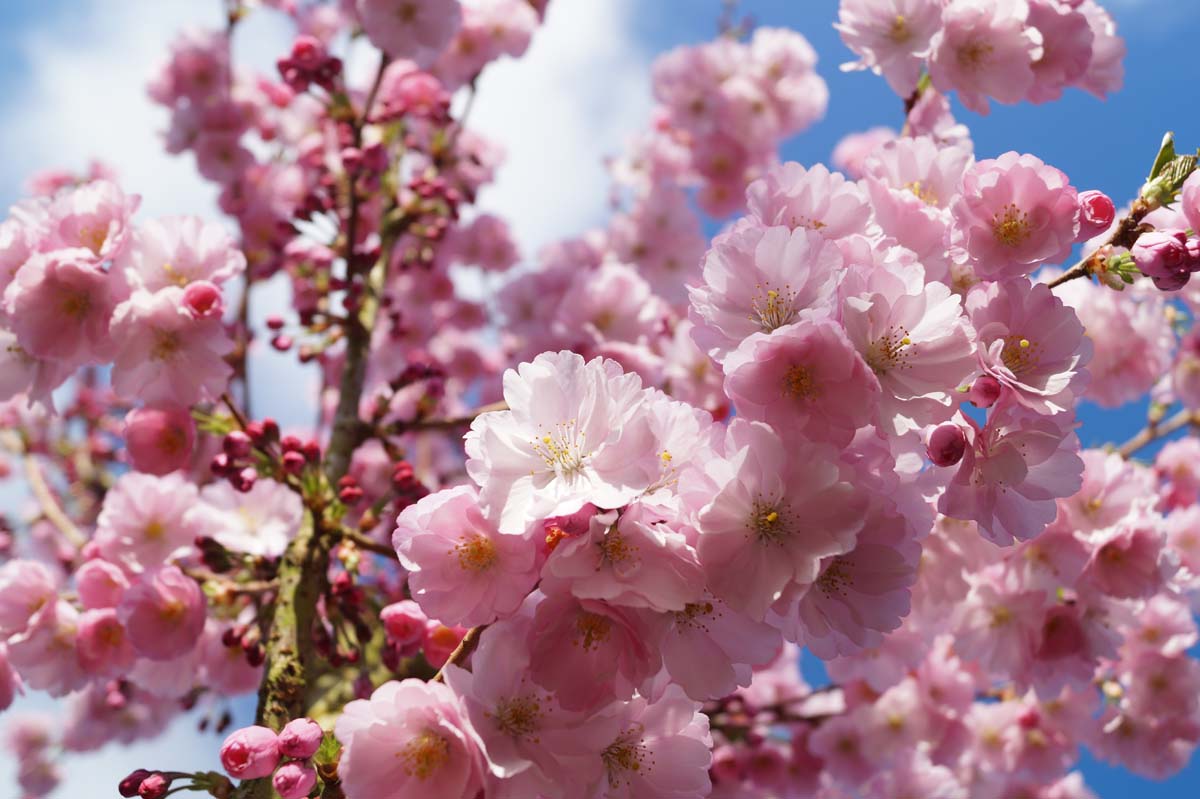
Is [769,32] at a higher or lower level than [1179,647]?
higher

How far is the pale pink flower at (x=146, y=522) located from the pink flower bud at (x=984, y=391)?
2.24 meters

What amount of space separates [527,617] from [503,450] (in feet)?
0.99

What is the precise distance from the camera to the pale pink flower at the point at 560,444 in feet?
4.99

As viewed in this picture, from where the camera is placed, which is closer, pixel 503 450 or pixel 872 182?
pixel 503 450

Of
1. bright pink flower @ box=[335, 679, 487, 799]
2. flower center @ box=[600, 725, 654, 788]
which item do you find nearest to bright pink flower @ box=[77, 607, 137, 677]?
bright pink flower @ box=[335, 679, 487, 799]

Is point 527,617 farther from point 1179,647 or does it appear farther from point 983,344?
point 1179,647

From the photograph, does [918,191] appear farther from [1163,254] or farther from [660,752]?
[660,752]

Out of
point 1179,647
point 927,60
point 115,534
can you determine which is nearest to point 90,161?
point 115,534

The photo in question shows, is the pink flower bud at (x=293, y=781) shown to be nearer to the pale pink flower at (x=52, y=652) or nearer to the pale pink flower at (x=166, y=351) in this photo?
the pale pink flower at (x=166, y=351)

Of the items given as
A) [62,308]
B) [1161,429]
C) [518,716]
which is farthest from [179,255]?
[1161,429]

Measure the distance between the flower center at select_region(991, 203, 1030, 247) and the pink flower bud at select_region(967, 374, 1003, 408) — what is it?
0.29m

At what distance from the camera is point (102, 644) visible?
2590 millimetres

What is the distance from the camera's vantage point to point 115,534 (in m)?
2.74

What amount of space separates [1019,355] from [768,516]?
22.6 inches
